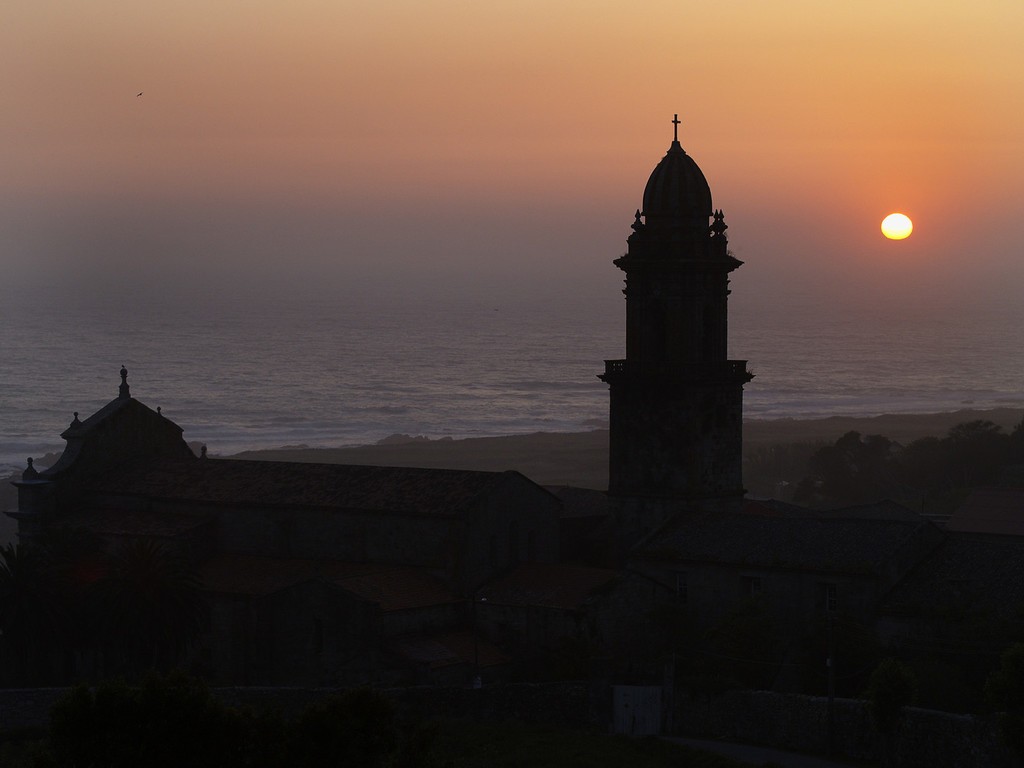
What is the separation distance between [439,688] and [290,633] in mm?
6168

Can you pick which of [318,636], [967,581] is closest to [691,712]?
[967,581]

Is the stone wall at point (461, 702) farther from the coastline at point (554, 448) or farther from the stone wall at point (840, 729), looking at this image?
the coastline at point (554, 448)

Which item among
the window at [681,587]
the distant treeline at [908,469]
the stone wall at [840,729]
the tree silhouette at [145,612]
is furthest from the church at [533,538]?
the distant treeline at [908,469]

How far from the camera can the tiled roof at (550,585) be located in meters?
49.3

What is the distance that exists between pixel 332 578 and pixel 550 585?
6247 millimetres

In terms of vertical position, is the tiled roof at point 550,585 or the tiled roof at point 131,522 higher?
the tiled roof at point 131,522

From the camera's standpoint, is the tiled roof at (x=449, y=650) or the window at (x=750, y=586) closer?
the tiled roof at (x=449, y=650)

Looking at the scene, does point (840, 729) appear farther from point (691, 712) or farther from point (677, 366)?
point (677, 366)

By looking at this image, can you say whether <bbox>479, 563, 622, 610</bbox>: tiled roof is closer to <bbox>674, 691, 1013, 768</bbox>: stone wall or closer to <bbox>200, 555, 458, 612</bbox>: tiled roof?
<bbox>200, 555, 458, 612</bbox>: tiled roof

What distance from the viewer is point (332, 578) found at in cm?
4897

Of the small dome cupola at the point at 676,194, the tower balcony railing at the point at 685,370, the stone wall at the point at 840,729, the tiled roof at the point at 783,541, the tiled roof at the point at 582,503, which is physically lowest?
the stone wall at the point at 840,729

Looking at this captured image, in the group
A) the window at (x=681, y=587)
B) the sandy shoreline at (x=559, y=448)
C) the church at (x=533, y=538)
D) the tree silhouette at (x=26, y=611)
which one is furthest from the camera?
the sandy shoreline at (x=559, y=448)

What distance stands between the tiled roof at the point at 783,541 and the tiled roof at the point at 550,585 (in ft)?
5.75

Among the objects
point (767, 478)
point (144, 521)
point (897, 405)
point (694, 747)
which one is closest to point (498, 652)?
point (694, 747)
